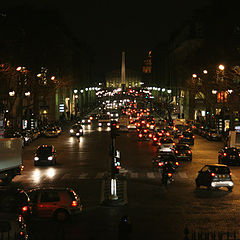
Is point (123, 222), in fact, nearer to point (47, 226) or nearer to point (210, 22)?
point (47, 226)

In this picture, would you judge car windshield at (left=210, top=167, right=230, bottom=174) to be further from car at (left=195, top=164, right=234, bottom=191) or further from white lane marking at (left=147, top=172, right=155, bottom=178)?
white lane marking at (left=147, top=172, right=155, bottom=178)

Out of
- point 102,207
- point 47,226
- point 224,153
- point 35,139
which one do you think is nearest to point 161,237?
point 47,226

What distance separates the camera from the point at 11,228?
1451 cm

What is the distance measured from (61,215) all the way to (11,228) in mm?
6588

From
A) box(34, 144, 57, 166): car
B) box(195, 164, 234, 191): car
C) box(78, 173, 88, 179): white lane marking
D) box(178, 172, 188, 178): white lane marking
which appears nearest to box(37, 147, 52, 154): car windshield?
box(34, 144, 57, 166): car

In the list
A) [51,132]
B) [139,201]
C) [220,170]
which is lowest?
[139,201]

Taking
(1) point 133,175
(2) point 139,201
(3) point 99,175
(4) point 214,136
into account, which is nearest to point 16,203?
(2) point 139,201

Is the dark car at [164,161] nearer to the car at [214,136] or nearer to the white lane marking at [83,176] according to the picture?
the white lane marking at [83,176]

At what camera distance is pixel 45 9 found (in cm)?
11581

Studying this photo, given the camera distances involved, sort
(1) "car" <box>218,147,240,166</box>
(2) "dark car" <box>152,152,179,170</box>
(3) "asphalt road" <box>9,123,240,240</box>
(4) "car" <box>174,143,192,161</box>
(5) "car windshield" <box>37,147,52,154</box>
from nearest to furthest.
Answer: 1. (3) "asphalt road" <box>9,123,240,240</box>
2. (2) "dark car" <box>152,152,179,170</box>
3. (1) "car" <box>218,147,240,166</box>
4. (5) "car windshield" <box>37,147,52,154</box>
5. (4) "car" <box>174,143,192,161</box>

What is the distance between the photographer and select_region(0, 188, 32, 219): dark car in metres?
20.0

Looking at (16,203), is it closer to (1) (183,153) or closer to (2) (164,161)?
(2) (164,161)

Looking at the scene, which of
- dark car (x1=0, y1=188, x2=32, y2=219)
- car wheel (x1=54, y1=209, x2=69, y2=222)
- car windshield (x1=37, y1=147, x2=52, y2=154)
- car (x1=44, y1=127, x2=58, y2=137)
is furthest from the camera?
car (x1=44, y1=127, x2=58, y2=137)

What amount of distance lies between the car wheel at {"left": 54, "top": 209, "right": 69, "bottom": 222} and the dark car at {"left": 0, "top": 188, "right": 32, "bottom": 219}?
99 cm
